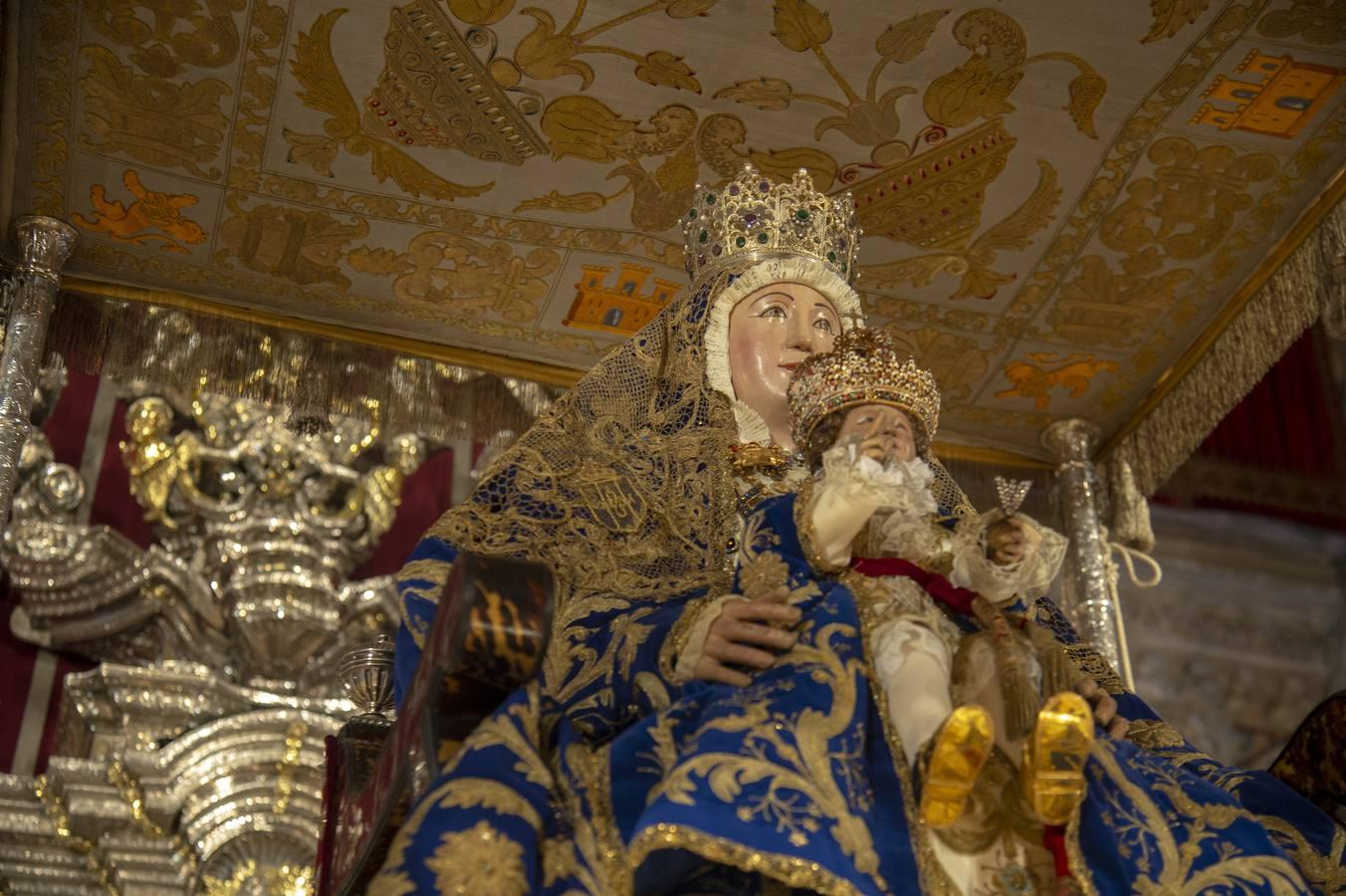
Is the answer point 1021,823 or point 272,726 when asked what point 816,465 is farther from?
point 272,726

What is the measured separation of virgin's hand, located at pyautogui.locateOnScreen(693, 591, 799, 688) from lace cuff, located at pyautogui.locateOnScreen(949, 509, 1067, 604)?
266mm

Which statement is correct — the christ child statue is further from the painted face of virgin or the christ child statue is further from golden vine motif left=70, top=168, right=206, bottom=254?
golden vine motif left=70, top=168, right=206, bottom=254

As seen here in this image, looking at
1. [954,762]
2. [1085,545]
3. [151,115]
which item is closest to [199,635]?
[151,115]

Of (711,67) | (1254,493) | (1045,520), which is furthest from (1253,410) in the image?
(711,67)

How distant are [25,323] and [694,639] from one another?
278cm

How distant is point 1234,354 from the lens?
471 centimetres

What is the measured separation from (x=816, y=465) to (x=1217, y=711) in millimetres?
4860

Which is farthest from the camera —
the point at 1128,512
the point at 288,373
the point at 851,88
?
the point at 1128,512

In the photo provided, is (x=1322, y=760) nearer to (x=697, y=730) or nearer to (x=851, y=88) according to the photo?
(x=697, y=730)

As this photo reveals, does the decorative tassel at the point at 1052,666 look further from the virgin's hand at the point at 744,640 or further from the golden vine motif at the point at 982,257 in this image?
the golden vine motif at the point at 982,257

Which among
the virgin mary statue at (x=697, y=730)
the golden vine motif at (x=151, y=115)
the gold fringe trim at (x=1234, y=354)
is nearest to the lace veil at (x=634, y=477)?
the virgin mary statue at (x=697, y=730)

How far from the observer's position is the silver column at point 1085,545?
4.84 meters

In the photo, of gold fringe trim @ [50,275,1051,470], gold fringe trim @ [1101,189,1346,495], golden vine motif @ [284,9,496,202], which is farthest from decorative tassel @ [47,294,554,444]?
gold fringe trim @ [1101,189,1346,495]

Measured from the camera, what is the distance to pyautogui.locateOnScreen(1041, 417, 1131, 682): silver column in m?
4.84
